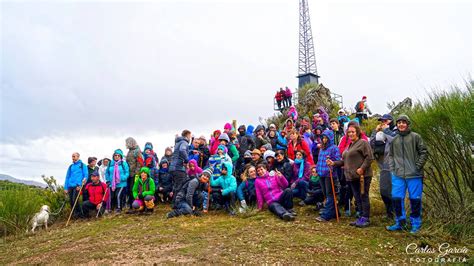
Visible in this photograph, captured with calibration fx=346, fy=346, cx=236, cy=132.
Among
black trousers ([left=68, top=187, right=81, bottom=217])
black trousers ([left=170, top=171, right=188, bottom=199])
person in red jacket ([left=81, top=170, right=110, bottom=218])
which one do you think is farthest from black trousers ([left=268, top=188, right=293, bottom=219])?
black trousers ([left=68, top=187, right=81, bottom=217])

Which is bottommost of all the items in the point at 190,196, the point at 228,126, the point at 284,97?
the point at 190,196

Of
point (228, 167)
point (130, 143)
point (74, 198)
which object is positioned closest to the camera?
point (228, 167)

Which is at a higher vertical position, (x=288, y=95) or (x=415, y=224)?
(x=288, y=95)

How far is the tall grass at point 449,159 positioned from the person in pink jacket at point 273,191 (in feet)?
9.37

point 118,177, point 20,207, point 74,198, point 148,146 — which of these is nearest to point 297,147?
point 148,146

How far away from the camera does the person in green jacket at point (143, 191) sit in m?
9.53

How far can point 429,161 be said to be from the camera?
7.00m

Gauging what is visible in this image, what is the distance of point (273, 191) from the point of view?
8219mm

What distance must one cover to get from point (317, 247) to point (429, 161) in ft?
10.3

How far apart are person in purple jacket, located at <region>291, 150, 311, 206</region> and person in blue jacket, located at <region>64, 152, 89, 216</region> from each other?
6.14 meters

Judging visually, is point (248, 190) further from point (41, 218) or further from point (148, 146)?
point (41, 218)

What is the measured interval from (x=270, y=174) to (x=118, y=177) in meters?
4.63

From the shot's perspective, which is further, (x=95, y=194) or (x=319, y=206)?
(x=95, y=194)

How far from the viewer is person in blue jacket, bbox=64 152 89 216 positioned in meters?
10.3
